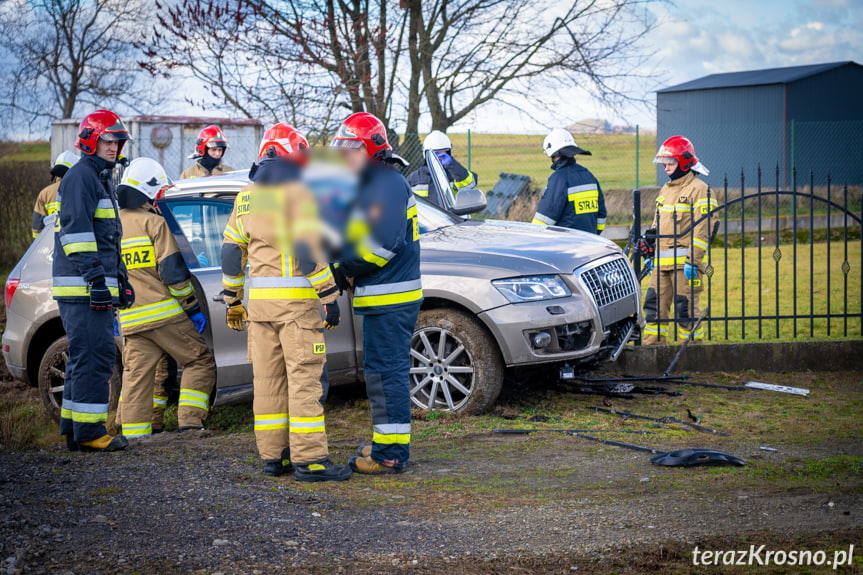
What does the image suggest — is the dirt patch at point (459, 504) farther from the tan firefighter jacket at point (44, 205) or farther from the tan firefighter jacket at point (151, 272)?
the tan firefighter jacket at point (44, 205)

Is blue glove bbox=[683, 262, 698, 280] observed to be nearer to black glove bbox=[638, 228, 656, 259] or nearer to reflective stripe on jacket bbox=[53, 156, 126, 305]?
black glove bbox=[638, 228, 656, 259]

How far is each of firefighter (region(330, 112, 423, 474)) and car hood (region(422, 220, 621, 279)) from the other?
1.19 meters

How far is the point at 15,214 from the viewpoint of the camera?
56.5ft

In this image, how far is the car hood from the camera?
655 cm

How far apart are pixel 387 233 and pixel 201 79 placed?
9.84 m

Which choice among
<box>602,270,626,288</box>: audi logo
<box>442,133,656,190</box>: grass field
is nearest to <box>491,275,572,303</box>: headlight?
<box>602,270,626,288</box>: audi logo

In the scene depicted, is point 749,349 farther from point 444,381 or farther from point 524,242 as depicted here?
point 444,381

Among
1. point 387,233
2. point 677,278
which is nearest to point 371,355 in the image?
point 387,233

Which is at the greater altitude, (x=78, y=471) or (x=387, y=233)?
(x=387, y=233)

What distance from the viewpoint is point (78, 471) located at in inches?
213

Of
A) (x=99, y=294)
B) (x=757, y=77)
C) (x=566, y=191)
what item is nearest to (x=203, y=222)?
(x=99, y=294)

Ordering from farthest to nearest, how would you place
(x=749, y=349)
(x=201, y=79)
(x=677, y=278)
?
(x=201, y=79) < (x=677, y=278) < (x=749, y=349)

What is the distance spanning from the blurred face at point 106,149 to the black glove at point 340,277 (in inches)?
71.1

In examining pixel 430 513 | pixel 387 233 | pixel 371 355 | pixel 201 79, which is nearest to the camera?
pixel 430 513
